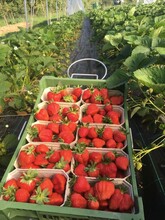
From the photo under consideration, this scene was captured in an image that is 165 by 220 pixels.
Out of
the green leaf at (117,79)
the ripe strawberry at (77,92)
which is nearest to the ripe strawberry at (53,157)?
the ripe strawberry at (77,92)

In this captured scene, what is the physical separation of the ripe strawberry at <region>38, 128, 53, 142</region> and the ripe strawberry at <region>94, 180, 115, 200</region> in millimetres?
625

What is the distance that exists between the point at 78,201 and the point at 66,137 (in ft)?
2.01

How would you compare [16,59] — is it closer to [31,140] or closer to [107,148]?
[31,140]

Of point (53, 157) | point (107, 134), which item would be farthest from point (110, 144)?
point (53, 157)

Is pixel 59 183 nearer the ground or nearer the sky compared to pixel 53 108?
nearer the ground

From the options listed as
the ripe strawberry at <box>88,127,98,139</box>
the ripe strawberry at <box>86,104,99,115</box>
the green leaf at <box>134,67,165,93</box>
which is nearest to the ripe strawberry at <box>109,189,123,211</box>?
the ripe strawberry at <box>88,127,98,139</box>

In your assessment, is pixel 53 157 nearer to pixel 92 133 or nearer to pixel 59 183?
pixel 59 183

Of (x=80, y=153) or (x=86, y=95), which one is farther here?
(x=86, y=95)

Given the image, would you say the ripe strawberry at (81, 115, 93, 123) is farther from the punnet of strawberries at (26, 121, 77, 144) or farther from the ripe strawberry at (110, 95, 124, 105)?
the ripe strawberry at (110, 95, 124, 105)

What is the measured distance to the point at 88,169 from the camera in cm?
172

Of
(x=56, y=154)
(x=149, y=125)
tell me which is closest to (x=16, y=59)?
(x=149, y=125)

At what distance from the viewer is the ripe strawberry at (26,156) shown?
5.81ft

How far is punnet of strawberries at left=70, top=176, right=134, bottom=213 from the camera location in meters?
1.47

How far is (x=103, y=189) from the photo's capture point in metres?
1.51
